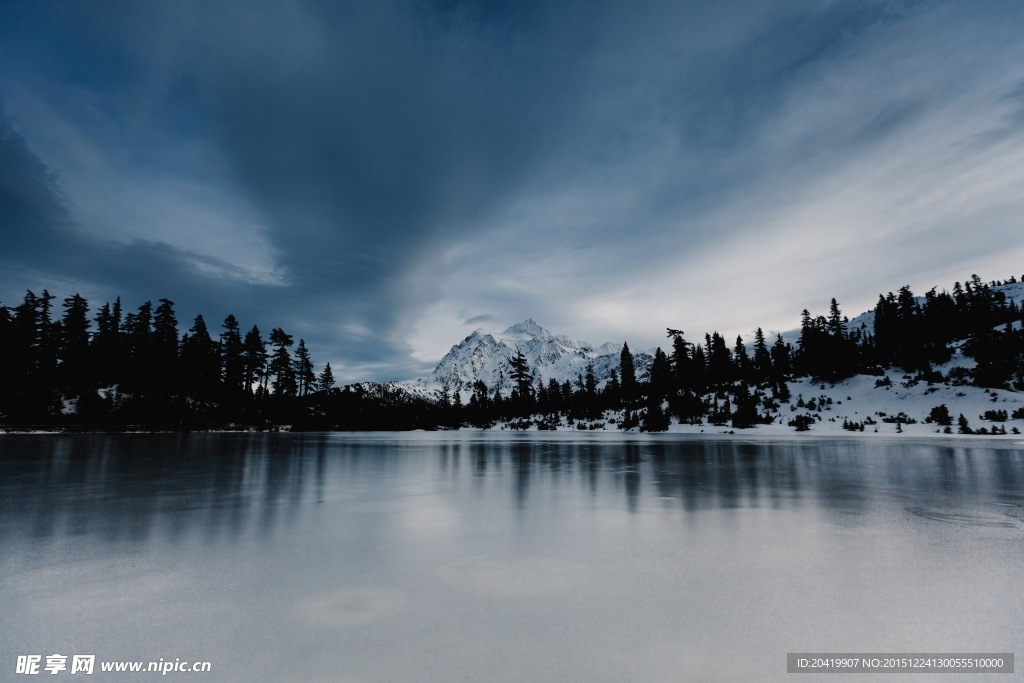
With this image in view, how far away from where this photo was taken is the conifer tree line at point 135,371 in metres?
62.2

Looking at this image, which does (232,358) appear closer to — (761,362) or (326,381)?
(326,381)

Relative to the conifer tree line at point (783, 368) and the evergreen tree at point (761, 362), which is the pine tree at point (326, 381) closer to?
the conifer tree line at point (783, 368)

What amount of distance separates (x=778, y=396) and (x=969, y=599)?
83.2 m

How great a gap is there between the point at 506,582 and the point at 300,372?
108657mm

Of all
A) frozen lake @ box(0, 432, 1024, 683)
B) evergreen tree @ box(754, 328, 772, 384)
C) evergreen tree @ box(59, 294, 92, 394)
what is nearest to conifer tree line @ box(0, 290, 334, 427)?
evergreen tree @ box(59, 294, 92, 394)

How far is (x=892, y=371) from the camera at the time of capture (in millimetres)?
80688

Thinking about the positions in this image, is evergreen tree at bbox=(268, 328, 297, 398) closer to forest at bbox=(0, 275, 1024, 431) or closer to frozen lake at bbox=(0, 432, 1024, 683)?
forest at bbox=(0, 275, 1024, 431)

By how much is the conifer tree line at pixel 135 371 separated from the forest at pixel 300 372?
0.20 meters

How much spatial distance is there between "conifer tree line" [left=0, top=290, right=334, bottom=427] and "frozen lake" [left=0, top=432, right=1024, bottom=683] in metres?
68.8

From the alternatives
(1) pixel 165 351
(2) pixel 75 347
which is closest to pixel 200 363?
(1) pixel 165 351

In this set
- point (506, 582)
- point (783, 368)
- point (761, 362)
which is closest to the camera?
point (506, 582)

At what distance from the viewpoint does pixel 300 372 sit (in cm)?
10306

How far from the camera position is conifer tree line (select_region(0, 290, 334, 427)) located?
62.2 m

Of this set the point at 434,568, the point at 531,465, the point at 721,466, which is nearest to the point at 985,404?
the point at 721,466
